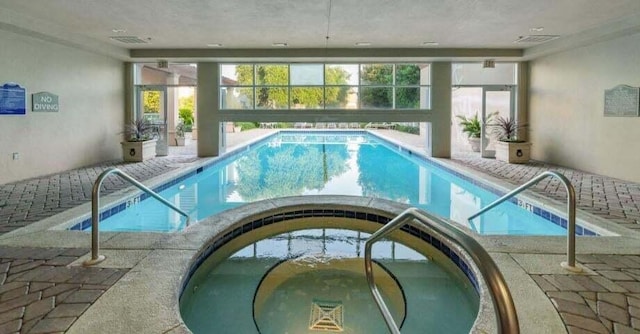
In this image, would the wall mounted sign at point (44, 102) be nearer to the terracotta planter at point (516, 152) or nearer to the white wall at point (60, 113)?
the white wall at point (60, 113)

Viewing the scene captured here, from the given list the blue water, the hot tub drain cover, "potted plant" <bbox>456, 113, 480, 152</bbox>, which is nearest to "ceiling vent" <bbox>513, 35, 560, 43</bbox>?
the blue water

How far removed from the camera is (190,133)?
16.4 meters

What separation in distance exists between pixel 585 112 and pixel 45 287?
951 cm

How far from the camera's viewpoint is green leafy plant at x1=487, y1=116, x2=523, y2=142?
10.6m

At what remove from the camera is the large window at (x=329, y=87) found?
11086mm

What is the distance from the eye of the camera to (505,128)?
34.8 feet

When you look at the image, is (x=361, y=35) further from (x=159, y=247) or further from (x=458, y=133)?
(x=458, y=133)

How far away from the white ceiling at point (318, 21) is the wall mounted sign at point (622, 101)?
1.00 meters

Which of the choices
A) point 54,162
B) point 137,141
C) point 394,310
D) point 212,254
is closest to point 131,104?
point 137,141

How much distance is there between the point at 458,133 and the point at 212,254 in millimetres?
11852

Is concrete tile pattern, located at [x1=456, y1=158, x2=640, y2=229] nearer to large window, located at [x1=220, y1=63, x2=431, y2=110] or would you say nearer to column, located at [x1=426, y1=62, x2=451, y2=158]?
column, located at [x1=426, y1=62, x2=451, y2=158]

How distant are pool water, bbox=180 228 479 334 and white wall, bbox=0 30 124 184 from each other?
→ 5.56 meters

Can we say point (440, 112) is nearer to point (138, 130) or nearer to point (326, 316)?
point (138, 130)

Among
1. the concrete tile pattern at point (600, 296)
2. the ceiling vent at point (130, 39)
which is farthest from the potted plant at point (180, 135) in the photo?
the concrete tile pattern at point (600, 296)
